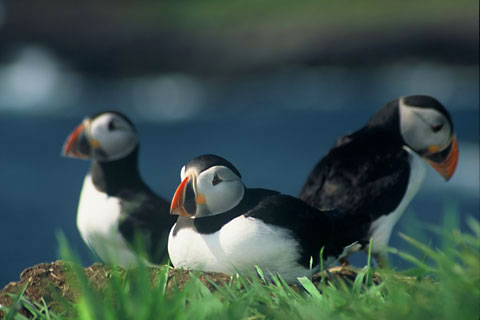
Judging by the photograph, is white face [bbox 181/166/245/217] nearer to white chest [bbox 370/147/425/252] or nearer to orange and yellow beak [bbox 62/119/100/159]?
white chest [bbox 370/147/425/252]

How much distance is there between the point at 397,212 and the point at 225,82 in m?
28.2

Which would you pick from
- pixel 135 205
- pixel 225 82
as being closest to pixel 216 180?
pixel 135 205

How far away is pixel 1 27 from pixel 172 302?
131 ft

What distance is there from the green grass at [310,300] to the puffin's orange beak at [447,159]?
209cm

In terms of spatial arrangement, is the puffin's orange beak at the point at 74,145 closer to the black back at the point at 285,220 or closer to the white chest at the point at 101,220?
the white chest at the point at 101,220

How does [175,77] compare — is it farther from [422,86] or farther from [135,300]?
[135,300]

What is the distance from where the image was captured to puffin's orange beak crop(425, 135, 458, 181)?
494cm

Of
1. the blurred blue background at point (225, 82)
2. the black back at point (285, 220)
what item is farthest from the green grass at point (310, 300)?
the blurred blue background at point (225, 82)

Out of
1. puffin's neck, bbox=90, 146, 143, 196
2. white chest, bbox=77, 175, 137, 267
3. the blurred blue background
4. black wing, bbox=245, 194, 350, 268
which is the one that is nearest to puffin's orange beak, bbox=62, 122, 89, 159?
puffin's neck, bbox=90, 146, 143, 196

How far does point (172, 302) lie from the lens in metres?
2.62

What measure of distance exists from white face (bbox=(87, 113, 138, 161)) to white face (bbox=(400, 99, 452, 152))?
1924 millimetres

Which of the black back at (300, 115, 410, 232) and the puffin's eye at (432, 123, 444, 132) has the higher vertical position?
the puffin's eye at (432, 123, 444, 132)

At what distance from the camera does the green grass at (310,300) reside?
244 cm

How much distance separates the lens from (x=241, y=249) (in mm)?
3287
